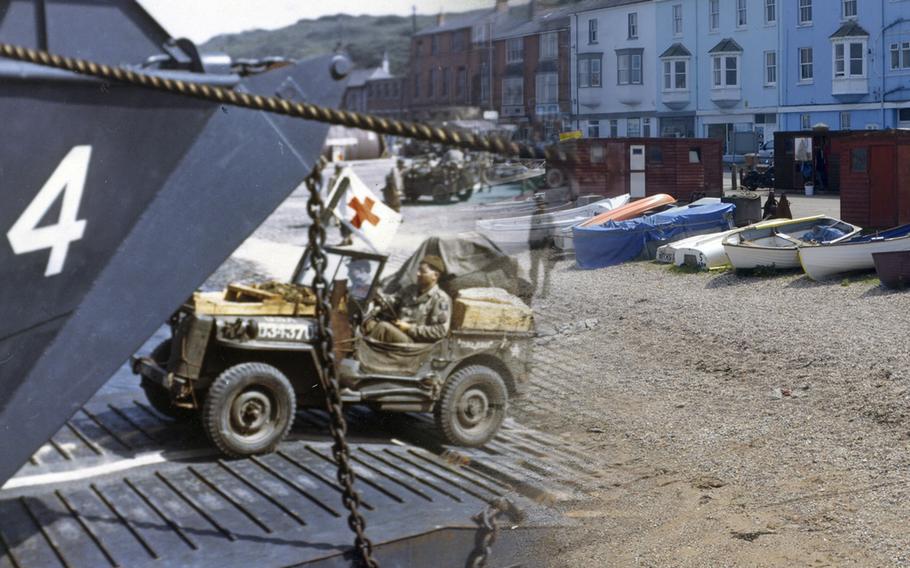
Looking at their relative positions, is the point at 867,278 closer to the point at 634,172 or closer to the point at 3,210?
the point at 634,172

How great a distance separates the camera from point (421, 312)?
16.5ft

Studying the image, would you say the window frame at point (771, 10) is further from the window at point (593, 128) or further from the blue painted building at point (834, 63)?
the window at point (593, 128)

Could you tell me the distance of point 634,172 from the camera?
430 cm

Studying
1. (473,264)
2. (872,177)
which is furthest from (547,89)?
(872,177)

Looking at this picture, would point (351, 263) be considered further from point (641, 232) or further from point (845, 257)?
point (845, 257)

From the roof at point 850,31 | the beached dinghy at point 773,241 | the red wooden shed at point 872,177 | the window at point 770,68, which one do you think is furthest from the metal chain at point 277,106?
the red wooden shed at point 872,177

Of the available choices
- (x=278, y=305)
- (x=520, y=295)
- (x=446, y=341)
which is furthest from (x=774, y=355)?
(x=278, y=305)

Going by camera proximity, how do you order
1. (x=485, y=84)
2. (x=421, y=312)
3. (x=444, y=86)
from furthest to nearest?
(x=421, y=312) < (x=485, y=84) < (x=444, y=86)

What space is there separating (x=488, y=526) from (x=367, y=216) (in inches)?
68.2

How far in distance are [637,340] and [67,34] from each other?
3174 mm

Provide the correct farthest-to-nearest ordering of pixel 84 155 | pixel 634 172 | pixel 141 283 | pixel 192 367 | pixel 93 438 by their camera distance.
A: pixel 93 438, pixel 192 367, pixel 634 172, pixel 141 283, pixel 84 155

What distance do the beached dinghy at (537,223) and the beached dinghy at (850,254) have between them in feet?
3.47

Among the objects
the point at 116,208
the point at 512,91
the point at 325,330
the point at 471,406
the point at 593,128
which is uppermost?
the point at 512,91

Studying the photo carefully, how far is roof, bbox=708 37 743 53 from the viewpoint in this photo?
4.44 m
